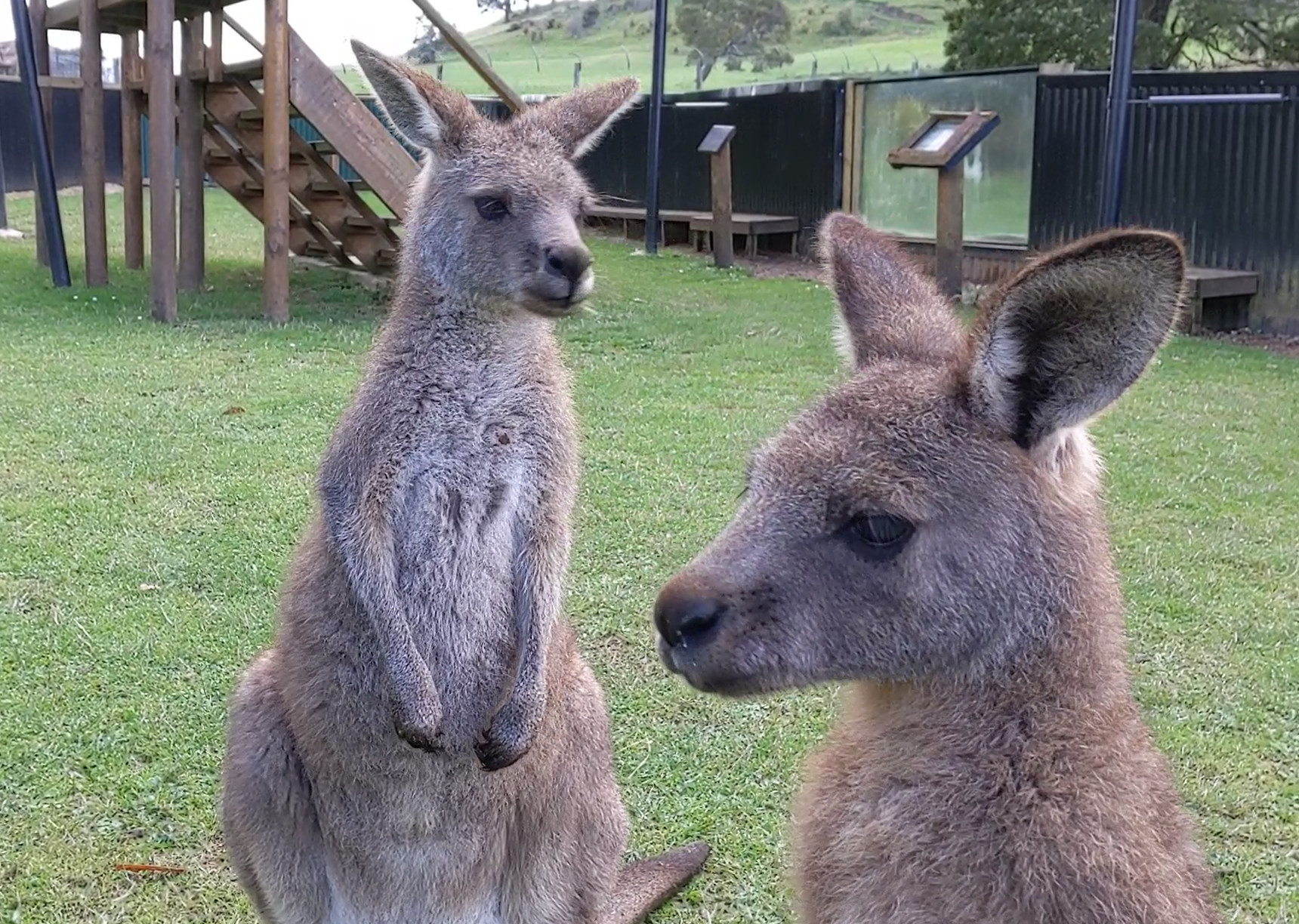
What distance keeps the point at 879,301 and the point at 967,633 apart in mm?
630

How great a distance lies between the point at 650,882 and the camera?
2.69 m

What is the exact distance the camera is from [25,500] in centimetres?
495

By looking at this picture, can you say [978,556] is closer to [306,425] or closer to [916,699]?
[916,699]

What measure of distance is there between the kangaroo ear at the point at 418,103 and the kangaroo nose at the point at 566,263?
0.42 metres

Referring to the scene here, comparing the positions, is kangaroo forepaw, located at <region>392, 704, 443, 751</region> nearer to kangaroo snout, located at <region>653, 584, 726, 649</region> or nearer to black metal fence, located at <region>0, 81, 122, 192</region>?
kangaroo snout, located at <region>653, 584, 726, 649</region>

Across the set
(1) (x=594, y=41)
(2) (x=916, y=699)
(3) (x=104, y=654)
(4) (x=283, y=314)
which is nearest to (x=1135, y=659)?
(2) (x=916, y=699)

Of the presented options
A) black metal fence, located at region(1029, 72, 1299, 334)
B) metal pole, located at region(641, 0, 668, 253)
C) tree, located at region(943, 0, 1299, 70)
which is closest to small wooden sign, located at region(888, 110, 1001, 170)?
black metal fence, located at region(1029, 72, 1299, 334)

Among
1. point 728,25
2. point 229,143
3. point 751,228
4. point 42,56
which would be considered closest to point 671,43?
point 728,25

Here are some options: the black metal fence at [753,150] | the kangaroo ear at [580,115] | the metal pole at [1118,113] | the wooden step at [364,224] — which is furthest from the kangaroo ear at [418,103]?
the black metal fence at [753,150]

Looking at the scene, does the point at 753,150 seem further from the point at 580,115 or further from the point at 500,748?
the point at 500,748

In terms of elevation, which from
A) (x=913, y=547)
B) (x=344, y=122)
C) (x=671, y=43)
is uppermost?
(x=671, y=43)

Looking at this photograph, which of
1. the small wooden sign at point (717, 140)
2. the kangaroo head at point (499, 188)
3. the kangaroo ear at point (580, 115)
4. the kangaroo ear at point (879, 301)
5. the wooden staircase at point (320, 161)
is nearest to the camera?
the kangaroo ear at point (879, 301)

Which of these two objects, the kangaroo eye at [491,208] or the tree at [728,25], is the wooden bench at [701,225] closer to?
the kangaroo eye at [491,208]

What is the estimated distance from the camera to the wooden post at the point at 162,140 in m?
8.31
